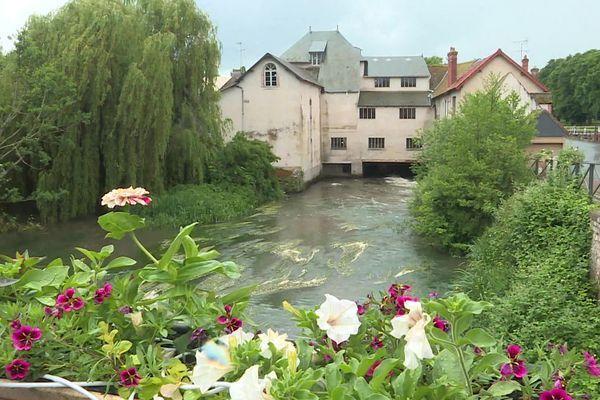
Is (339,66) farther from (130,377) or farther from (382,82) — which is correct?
(130,377)

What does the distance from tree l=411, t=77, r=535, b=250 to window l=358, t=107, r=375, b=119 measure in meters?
20.0

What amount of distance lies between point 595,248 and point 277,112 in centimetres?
2482

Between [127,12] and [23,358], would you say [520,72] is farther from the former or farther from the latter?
[23,358]

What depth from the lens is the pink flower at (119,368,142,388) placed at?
189 cm

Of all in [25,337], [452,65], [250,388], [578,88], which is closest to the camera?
[250,388]

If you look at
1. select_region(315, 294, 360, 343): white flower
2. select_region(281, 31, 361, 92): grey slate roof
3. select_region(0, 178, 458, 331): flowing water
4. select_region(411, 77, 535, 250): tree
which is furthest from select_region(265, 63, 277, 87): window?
select_region(315, 294, 360, 343): white flower

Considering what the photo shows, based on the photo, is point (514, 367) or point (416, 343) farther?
point (514, 367)

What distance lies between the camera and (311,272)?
15.9 meters

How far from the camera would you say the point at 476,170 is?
17.2 meters

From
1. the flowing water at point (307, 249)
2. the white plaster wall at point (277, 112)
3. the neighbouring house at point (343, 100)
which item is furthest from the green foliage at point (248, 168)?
the white plaster wall at point (277, 112)

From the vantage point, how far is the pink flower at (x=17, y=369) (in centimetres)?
200

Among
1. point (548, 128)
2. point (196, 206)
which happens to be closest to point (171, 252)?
point (196, 206)

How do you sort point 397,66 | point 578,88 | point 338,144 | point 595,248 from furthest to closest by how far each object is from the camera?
point 578,88
point 397,66
point 338,144
point 595,248

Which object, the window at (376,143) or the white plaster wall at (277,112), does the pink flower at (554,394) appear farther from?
the window at (376,143)
